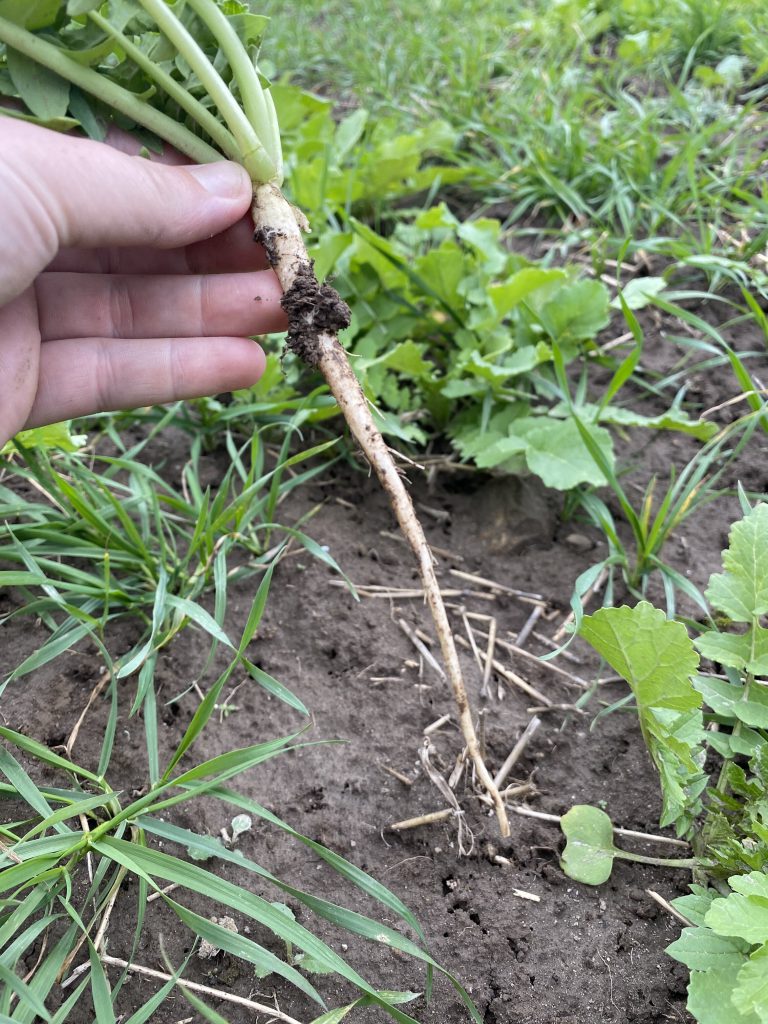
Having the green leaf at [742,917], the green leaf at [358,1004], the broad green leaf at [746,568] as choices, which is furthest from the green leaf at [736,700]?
the green leaf at [358,1004]

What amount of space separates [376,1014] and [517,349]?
5.81 ft

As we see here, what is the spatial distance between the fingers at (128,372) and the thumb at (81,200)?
0.27m

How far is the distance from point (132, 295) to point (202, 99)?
48 centimetres

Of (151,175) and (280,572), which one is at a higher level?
(151,175)

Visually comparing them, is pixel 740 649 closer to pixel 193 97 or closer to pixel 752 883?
pixel 752 883

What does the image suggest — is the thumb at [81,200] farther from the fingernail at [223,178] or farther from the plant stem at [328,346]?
the plant stem at [328,346]

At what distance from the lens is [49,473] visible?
2021 millimetres

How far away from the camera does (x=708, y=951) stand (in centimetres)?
127

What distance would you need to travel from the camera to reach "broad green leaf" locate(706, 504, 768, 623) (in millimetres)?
1617

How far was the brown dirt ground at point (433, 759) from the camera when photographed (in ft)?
4.64

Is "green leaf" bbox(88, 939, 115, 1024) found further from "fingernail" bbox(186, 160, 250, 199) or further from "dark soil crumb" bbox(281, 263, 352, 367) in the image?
"fingernail" bbox(186, 160, 250, 199)

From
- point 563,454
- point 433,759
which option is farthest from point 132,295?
point 433,759

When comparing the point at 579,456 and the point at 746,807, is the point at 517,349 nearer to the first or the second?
the point at 579,456

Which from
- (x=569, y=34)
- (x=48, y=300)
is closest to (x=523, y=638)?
(x=48, y=300)
